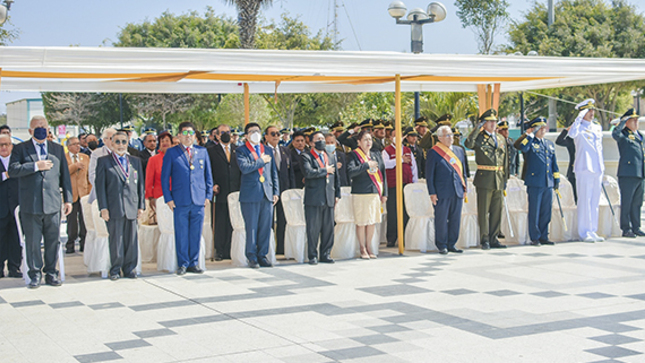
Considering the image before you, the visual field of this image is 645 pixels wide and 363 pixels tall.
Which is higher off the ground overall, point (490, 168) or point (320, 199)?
point (490, 168)

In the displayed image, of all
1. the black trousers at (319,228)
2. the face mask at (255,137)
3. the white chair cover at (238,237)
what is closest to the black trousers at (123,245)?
the white chair cover at (238,237)

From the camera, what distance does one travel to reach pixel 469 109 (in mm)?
28844

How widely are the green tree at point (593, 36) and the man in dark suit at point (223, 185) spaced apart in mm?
25217

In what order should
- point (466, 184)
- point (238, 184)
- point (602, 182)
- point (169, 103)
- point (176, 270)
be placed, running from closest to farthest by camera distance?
point (176, 270)
point (238, 184)
point (466, 184)
point (602, 182)
point (169, 103)

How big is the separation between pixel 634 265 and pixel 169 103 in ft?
123

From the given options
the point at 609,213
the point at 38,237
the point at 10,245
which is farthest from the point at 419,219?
the point at 10,245

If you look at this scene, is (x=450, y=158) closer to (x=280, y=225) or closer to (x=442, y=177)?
(x=442, y=177)

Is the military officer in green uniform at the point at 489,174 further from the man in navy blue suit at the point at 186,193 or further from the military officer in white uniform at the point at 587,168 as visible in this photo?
the man in navy blue suit at the point at 186,193

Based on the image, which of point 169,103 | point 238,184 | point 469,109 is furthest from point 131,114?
point 238,184

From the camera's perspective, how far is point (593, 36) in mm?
34344

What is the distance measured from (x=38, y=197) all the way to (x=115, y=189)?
0.84m

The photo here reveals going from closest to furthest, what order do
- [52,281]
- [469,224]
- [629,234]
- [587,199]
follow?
1. [52,281]
2. [469,224]
3. [587,199]
4. [629,234]

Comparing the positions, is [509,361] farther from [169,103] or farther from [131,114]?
[131,114]

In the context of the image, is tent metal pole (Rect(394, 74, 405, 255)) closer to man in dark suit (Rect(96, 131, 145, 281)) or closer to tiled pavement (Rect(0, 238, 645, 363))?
tiled pavement (Rect(0, 238, 645, 363))
